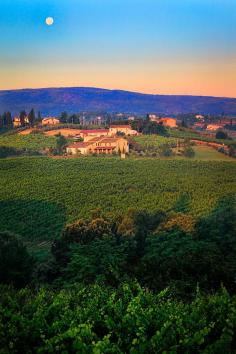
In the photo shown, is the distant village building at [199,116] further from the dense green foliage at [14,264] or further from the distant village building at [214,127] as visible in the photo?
the dense green foliage at [14,264]

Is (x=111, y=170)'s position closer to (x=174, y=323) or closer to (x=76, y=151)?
(x=76, y=151)

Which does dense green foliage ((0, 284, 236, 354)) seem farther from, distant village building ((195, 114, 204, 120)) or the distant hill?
distant village building ((195, 114, 204, 120))

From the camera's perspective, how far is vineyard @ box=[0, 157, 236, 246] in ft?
41.0

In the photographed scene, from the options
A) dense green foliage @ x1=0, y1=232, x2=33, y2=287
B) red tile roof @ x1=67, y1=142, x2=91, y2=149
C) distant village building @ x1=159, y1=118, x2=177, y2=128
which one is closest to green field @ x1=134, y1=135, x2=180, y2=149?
distant village building @ x1=159, y1=118, x2=177, y2=128

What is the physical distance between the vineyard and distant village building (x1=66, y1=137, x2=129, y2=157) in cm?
26

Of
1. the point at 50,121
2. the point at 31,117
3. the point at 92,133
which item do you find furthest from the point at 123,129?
the point at 31,117

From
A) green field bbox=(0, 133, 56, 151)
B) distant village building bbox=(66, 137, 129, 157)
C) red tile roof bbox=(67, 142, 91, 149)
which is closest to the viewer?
green field bbox=(0, 133, 56, 151)

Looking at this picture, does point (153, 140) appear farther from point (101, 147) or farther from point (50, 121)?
point (50, 121)

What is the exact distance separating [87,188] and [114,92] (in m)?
3.12

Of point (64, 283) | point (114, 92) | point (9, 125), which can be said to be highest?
point (114, 92)

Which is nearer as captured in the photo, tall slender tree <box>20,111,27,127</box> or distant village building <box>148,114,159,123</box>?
tall slender tree <box>20,111,27,127</box>

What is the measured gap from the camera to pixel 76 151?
1432 centimetres

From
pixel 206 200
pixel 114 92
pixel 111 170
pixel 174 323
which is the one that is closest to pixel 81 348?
pixel 174 323

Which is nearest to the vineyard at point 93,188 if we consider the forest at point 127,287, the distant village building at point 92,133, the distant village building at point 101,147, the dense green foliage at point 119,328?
the distant village building at point 101,147
